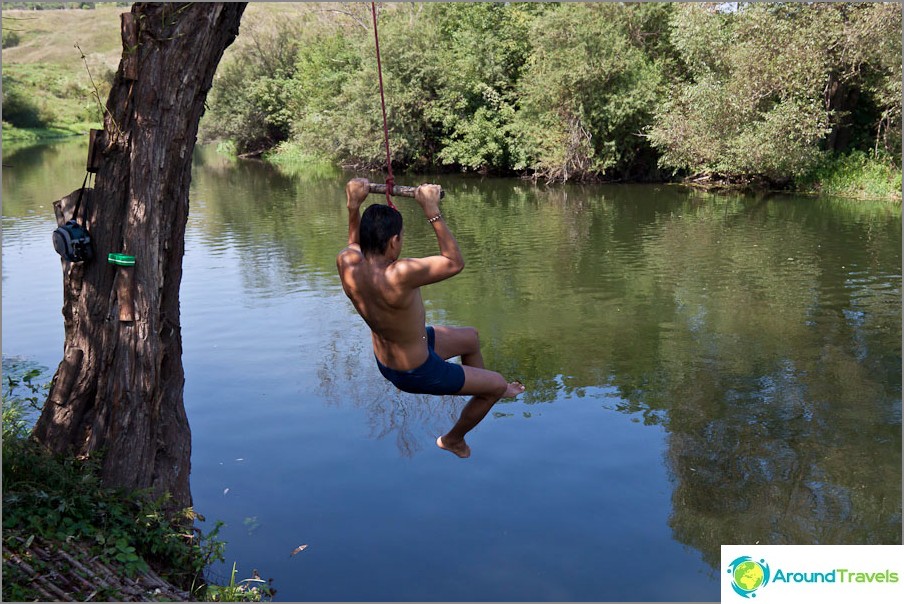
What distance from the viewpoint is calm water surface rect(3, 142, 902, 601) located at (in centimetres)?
649

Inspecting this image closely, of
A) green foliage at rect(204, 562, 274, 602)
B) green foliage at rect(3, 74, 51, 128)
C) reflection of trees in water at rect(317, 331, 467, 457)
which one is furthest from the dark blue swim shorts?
green foliage at rect(3, 74, 51, 128)

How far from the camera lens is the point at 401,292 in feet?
17.3

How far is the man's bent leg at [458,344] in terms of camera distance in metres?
5.76

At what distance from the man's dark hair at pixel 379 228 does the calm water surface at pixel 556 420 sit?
7.83 ft

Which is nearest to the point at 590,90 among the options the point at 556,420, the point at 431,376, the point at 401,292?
the point at 556,420

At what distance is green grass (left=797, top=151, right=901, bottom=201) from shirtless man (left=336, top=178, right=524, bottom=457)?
2545 centimetres

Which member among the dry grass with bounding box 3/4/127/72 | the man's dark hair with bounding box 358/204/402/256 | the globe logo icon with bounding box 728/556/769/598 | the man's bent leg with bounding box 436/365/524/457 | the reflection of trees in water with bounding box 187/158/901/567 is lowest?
the reflection of trees in water with bounding box 187/158/901/567

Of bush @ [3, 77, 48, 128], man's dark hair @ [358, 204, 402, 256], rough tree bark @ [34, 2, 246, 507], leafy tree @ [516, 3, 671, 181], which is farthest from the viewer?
bush @ [3, 77, 48, 128]

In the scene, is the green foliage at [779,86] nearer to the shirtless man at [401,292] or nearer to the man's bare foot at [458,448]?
the man's bare foot at [458,448]

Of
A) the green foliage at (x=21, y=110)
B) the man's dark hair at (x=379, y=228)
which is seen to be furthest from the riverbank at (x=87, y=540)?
the green foliage at (x=21, y=110)

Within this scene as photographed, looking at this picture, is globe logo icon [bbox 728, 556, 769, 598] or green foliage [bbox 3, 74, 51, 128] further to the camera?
green foliage [bbox 3, 74, 51, 128]

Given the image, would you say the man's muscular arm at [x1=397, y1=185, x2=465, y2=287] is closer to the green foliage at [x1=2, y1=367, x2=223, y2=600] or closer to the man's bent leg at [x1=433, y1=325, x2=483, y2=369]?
the man's bent leg at [x1=433, y1=325, x2=483, y2=369]

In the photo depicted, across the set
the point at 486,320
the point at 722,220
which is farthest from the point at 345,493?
the point at 722,220

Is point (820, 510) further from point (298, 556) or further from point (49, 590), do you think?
point (49, 590)
